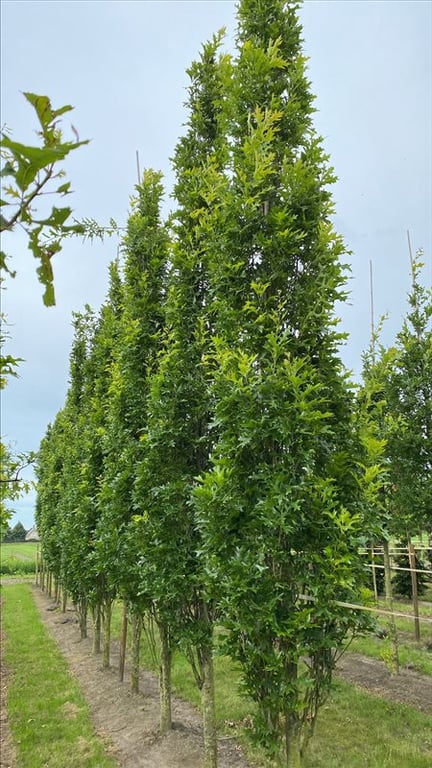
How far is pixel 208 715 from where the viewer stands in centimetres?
501

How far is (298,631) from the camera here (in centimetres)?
348

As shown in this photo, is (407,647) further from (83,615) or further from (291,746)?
(291,746)

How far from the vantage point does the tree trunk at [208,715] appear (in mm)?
4895

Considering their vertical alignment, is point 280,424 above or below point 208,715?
above

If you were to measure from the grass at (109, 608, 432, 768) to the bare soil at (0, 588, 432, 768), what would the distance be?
306 mm

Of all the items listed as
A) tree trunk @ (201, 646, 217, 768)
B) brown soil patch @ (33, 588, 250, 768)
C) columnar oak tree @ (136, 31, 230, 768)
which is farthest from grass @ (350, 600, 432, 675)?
columnar oak tree @ (136, 31, 230, 768)

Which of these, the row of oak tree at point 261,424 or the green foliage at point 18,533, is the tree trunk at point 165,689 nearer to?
the row of oak tree at point 261,424

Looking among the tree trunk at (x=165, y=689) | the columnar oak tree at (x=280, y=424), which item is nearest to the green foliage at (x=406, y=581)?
the tree trunk at (x=165, y=689)

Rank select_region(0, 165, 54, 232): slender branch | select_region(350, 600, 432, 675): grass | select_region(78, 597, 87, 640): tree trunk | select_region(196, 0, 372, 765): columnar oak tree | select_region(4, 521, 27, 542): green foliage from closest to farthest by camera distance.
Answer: select_region(0, 165, 54, 232): slender branch
select_region(196, 0, 372, 765): columnar oak tree
select_region(350, 600, 432, 675): grass
select_region(78, 597, 87, 640): tree trunk
select_region(4, 521, 27, 542): green foliage

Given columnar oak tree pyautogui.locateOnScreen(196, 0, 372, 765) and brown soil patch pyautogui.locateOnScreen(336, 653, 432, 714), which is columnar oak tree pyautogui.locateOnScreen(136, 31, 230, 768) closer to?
columnar oak tree pyautogui.locateOnScreen(196, 0, 372, 765)

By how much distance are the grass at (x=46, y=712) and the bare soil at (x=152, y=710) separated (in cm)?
16

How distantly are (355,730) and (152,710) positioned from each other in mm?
2614

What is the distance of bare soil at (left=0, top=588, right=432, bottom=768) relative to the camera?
5.56 metres

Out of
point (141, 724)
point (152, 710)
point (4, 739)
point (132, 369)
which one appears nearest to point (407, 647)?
point (152, 710)
